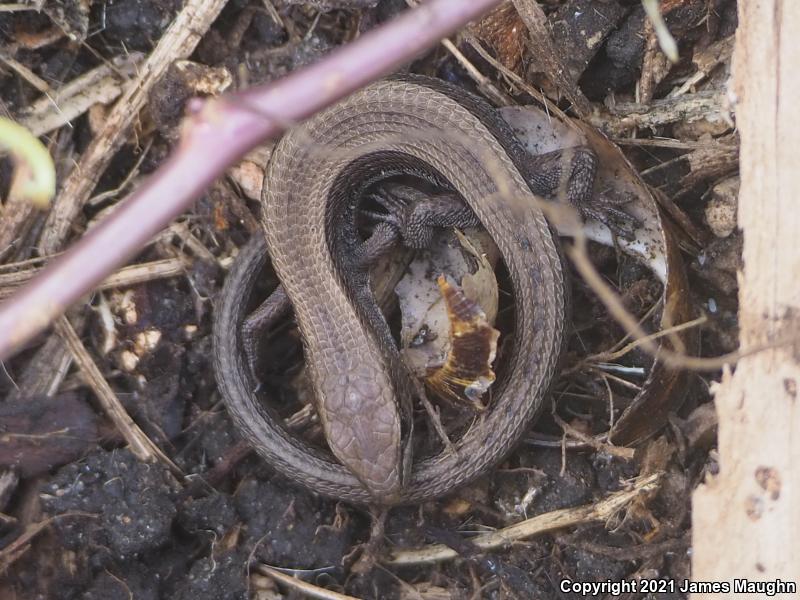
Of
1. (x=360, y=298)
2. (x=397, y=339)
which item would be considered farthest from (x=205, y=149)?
(x=397, y=339)

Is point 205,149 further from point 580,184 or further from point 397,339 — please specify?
point 397,339

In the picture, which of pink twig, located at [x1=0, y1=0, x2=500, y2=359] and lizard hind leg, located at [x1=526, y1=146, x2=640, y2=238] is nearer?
pink twig, located at [x1=0, y1=0, x2=500, y2=359]

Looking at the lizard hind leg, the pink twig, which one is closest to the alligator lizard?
the lizard hind leg

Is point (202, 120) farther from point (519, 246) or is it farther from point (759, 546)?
point (519, 246)

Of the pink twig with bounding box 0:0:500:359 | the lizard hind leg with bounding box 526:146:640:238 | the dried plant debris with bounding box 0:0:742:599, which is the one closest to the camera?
the pink twig with bounding box 0:0:500:359

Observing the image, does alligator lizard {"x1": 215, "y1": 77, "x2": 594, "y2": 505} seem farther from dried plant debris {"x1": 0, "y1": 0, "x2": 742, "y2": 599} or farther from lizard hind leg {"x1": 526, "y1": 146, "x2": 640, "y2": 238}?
dried plant debris {"x1": 0, "y1": 0, "x2": 742, "y2": 599}
